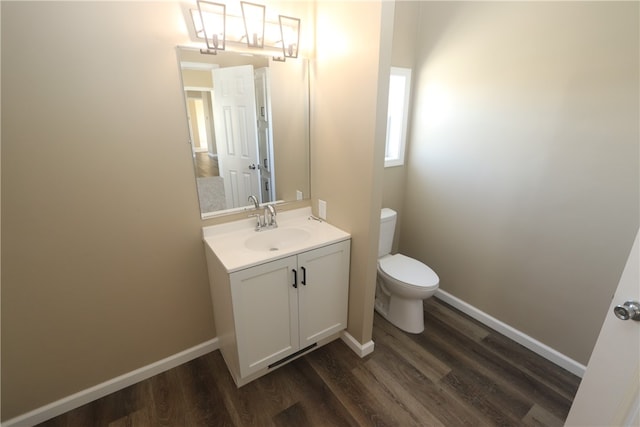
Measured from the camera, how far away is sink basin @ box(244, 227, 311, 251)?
191 cm

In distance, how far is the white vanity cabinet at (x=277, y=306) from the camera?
1592 mm

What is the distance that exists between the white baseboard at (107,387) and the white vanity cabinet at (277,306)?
184 millimetres

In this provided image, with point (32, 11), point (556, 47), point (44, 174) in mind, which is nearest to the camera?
point (32, 11)

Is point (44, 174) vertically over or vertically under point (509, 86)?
under

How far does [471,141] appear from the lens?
2.16 m

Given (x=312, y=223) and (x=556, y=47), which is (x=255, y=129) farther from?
(x=556, y=47)

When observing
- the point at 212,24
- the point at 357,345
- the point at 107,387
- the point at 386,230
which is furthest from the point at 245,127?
the point at 107,387

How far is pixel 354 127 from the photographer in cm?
170

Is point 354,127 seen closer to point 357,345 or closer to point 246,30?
point 246,30

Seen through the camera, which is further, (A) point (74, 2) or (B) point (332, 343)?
(B) point (332, 343)

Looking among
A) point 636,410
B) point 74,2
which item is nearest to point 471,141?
point 636,410

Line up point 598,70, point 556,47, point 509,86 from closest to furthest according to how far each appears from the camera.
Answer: point 598,70, point 556,47, point 509,86

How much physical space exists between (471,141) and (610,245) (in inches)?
39.3

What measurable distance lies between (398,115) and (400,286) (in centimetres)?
142
